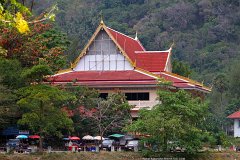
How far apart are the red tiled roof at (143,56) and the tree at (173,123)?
7.82 m

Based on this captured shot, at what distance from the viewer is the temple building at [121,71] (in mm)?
34594

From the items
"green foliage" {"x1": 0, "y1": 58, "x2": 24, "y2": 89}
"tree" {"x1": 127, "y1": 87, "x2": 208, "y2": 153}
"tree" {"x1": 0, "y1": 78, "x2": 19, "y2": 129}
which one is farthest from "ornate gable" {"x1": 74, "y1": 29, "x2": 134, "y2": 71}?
"tree" {"x1": 0, "y1": 78, "x2": 19, "y2": 129}

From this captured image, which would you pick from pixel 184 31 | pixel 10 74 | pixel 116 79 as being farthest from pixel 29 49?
pixel 184 31

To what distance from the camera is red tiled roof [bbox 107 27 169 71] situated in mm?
37353

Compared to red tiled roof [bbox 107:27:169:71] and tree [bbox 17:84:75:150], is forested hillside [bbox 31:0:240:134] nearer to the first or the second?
→ red tiled roof [bbox 107:27:169:71]

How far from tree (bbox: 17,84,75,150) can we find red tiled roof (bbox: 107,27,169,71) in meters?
10.2

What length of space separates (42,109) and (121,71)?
10381 mm

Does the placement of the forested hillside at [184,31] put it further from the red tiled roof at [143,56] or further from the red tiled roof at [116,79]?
the red tiled roof at [143,56]

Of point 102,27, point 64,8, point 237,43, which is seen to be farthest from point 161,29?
point 102,27

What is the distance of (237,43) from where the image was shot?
3556 inches

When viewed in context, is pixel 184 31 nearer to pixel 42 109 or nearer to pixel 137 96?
pixel 137 96

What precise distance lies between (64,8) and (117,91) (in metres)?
79.5

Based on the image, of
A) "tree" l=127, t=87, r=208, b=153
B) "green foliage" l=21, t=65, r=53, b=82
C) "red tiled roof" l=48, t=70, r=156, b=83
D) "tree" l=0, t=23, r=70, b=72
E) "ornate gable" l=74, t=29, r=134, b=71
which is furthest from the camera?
"ornate gable" l=74, t=29, r=134, b=71

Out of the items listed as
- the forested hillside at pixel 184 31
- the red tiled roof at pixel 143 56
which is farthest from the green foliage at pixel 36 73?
the red tiled roof at pixel 143 56
